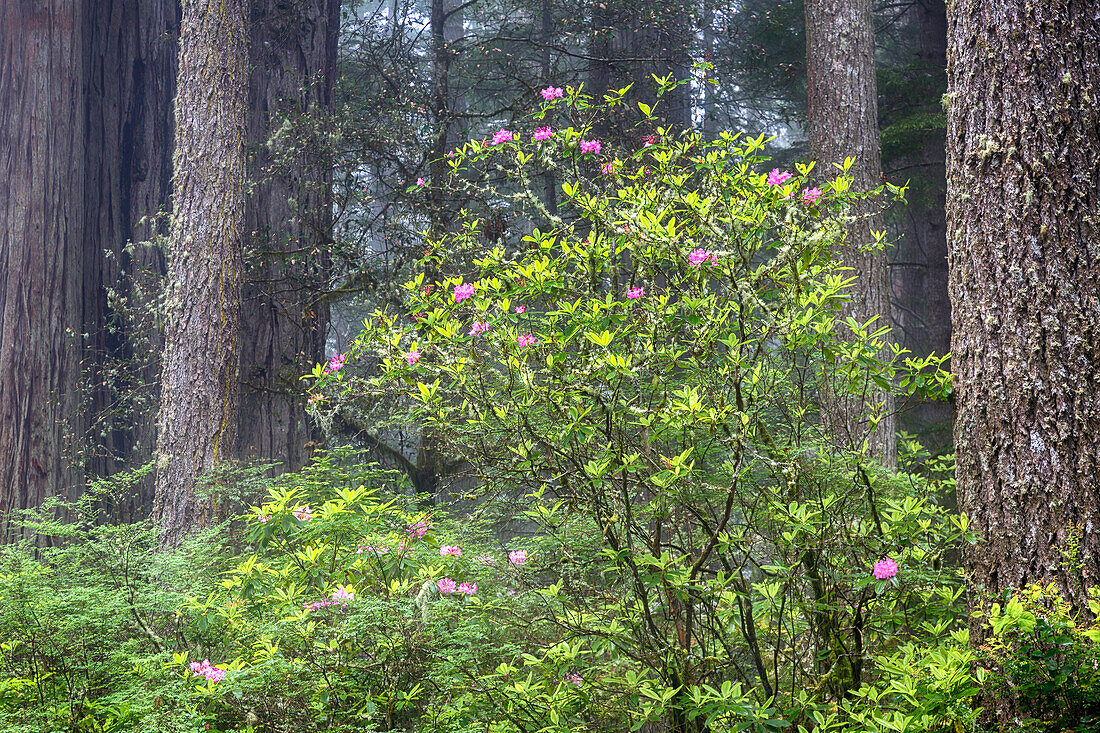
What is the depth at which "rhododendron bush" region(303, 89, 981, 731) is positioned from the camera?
2.99m

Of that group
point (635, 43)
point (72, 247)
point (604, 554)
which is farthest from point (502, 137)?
point (635, 43)

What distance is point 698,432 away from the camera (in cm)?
329

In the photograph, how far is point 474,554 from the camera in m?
4.16

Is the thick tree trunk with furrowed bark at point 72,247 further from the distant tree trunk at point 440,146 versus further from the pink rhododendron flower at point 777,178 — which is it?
the pink rhododendron flower at point 777,178

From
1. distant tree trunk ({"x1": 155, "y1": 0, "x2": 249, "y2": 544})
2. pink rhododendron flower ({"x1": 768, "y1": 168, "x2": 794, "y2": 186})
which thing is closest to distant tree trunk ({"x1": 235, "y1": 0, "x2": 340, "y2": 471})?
distant tree trunk ({"x1": 155, "y1": 0, "x2": 249, "y2": 544})

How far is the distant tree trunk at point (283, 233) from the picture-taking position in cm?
780

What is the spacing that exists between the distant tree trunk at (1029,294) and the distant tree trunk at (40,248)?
23.6 feet

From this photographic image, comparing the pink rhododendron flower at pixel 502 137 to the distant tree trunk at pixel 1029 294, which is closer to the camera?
the distant tree trunk at pixel 1029 294

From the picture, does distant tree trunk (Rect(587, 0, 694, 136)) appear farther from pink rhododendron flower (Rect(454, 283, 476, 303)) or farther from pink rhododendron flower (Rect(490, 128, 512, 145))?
pink rhododendron flower (Rect(454, 283, 476, 303))

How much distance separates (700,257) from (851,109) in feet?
16.4

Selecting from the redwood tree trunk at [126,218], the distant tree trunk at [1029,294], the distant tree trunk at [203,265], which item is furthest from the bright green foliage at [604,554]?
the redwood tree trunk at [126,218]

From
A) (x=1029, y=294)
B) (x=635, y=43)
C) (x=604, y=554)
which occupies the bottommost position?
(x=604, y=554)

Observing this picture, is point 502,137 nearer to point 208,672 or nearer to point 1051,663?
point 208,672

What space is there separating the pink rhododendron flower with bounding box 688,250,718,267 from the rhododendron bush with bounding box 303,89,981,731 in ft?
0.10
